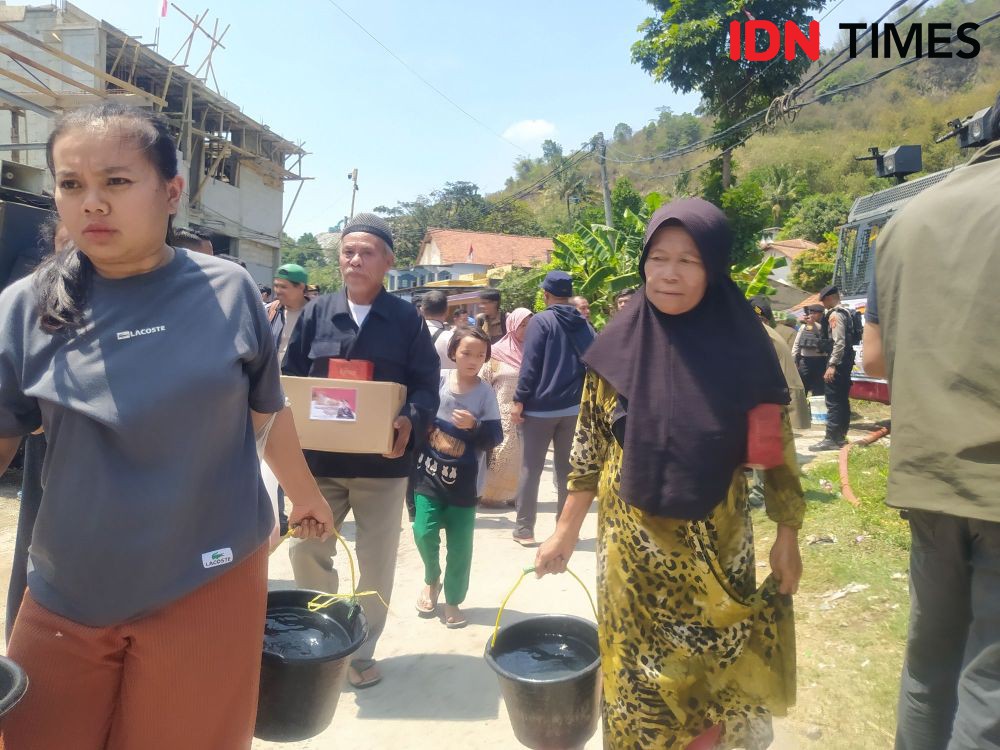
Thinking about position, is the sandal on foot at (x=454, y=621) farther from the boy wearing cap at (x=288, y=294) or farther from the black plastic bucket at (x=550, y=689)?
the boy wearing cap at (x=288, y=294)

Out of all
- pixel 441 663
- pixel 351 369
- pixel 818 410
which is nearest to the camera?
pixel 351 369

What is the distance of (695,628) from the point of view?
2127 mm

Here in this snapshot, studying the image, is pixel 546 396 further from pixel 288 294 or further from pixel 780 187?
pixel 780 187

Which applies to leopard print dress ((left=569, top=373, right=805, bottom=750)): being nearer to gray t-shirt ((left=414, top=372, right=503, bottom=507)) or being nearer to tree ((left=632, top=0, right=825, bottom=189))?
gray t-shirt ((left=414, top=372, right=503, bottom=507))

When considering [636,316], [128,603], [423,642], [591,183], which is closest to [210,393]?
[128,603]

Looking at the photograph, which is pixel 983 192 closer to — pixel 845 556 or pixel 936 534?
pixel 936 534

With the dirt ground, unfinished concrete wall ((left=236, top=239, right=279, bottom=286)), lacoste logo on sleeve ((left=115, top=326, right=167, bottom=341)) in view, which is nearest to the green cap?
the dirt ground

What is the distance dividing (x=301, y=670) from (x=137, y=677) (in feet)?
2.01

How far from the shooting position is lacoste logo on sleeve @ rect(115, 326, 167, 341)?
157 cm

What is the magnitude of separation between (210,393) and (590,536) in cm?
445

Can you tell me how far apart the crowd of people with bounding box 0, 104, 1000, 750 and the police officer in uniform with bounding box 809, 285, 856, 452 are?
6.30 meters

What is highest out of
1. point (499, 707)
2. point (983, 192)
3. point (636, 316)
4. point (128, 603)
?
point (983, 192)

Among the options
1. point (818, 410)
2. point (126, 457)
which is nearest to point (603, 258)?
point (818, 410)

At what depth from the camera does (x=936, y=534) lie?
74.4 inches
